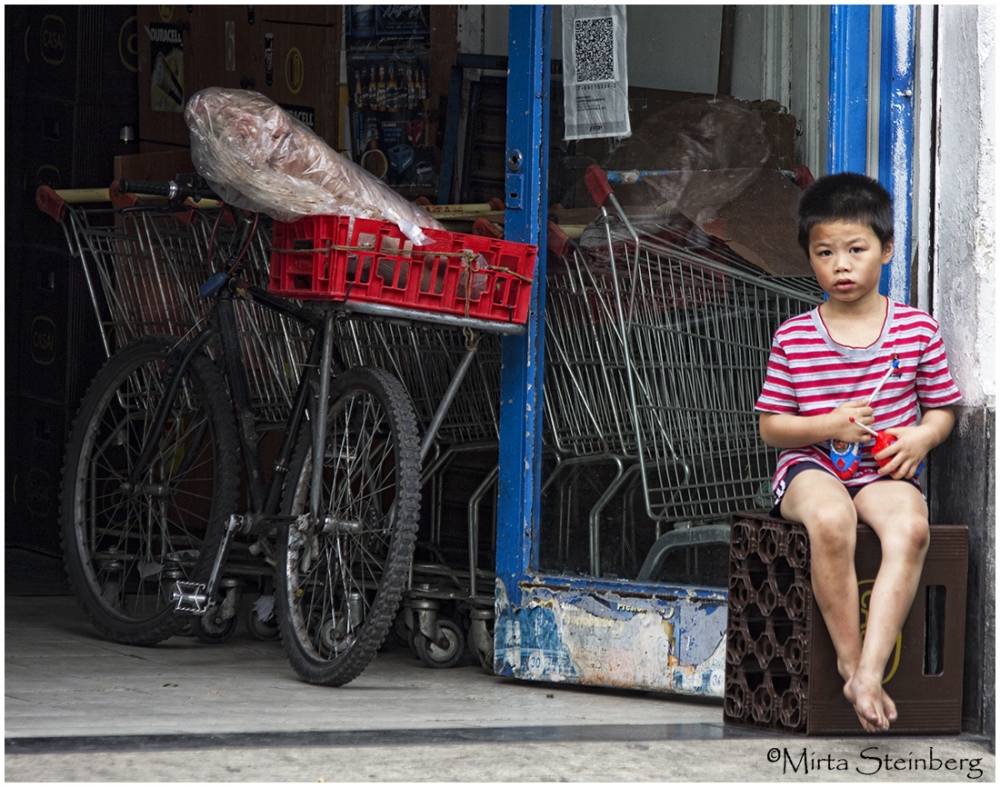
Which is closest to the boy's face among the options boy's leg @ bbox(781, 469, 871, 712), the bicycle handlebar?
boy's leg @ bbox(781, 469, 871, 712)

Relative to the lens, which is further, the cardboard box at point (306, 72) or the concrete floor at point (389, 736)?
the cardboard box at point (306, 72)

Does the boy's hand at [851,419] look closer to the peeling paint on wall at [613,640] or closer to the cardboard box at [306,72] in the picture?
the peeling paint on wall at [613,640]

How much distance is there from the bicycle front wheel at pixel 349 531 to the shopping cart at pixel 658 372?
54cm

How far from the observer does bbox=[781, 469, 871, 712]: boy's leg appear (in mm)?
2801

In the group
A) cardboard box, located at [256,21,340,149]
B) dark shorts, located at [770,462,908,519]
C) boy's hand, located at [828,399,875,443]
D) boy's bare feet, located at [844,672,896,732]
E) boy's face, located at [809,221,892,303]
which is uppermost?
cardboard box, located at [256,21,340,149]

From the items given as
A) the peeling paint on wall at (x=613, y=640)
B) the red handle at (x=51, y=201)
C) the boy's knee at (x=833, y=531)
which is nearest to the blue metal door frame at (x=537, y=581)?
the peeling paint on wall at (x=613, y=640)

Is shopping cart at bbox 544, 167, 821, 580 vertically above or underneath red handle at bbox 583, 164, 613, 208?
underneath

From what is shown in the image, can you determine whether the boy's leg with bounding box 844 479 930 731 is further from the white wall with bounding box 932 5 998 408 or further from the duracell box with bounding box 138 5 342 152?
the duracell box with bounding box 138 5 342 152

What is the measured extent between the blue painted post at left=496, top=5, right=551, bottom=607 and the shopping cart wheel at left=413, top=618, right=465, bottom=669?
15.8 inches

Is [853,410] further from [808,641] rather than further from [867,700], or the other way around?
[867,700]

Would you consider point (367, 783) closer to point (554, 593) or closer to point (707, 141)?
point (554, 593)

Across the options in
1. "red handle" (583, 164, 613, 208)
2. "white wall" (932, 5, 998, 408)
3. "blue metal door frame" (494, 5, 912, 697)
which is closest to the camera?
"white wall" (932, 5, 998, 408)

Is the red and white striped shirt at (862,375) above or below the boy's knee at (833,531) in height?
above

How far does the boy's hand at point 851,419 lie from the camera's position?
113 inches
